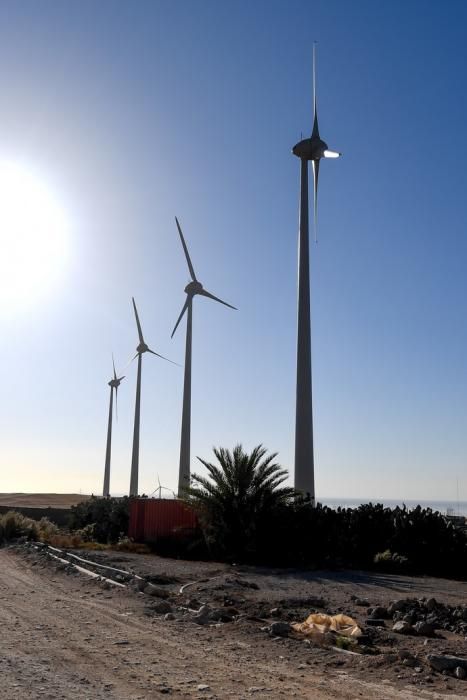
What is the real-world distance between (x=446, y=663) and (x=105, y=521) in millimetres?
30656

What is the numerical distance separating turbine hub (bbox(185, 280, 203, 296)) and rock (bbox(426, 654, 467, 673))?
41625 mm

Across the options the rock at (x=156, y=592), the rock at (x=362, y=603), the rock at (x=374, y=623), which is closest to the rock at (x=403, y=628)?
the rock at (x=374, y=623)

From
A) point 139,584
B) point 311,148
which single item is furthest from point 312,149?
point 139,584

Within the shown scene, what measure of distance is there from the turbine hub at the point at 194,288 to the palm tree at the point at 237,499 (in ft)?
74.4

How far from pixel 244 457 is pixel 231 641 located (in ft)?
56.9

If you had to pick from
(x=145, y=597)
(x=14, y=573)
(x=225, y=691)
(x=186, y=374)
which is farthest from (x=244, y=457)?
(x=225, y=691)

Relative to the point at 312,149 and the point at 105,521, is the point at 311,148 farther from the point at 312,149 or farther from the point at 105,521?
the point at 105,521

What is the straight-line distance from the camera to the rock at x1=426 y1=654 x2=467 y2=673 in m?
9.46

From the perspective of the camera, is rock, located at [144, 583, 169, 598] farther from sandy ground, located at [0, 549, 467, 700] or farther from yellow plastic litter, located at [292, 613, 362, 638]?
yellow plastic litter, located at [292, 613, 362, 638]

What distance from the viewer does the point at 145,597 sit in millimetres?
15992

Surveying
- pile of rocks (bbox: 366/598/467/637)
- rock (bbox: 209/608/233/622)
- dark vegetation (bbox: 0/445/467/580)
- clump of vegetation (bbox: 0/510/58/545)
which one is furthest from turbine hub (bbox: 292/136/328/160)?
rock (bbox: 209/608/233/622)

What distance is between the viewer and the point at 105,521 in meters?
38.1

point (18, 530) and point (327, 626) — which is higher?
point (18, 530)

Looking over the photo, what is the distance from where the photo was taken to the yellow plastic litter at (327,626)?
11602 mm
